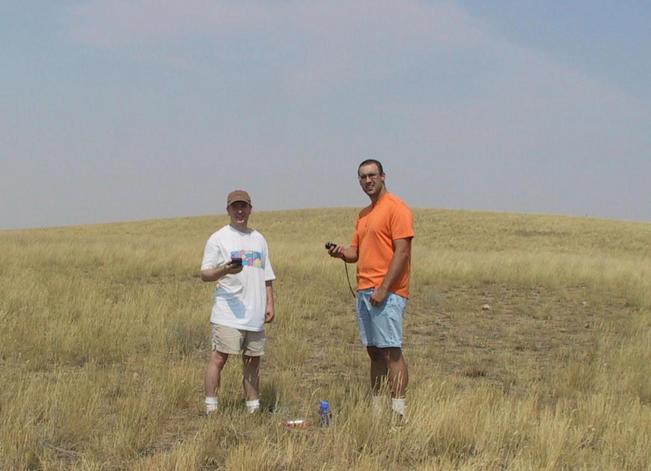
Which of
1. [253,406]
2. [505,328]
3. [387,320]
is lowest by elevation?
[505,328]

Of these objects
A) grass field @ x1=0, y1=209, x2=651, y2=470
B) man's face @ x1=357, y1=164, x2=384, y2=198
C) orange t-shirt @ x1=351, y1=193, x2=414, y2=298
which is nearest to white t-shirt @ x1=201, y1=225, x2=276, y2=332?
grass field @ x1=0, y1=209, x2=651, y2=470

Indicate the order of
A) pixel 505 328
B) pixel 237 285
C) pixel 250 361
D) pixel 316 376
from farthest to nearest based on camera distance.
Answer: pixel 505 328, pixel 316 376, pixel 250 361, pixel 237 285

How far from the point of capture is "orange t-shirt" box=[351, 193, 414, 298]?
456 centimetres

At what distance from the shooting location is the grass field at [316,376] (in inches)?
153

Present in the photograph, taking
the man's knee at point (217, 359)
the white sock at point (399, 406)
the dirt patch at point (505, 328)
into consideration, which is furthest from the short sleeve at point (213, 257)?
the dirt patch at point (505, 328)

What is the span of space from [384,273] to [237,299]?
1.12 metres

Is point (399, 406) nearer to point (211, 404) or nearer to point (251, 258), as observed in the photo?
point (211, 404)

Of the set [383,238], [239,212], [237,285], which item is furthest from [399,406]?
[239,212]

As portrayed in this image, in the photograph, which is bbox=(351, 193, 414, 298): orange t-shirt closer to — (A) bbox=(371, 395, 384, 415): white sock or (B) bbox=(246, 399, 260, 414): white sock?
(A) bbox=(371, 395, 384, 415): white sock

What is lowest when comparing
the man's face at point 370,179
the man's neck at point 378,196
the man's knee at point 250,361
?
the man's knee at point 250,361

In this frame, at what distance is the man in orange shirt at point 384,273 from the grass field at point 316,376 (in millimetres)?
347

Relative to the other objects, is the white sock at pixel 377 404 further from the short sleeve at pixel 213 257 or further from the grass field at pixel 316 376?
the short sleeve at pixel 213 257

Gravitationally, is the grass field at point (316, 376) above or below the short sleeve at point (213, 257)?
below

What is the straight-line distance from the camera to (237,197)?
475 cm
